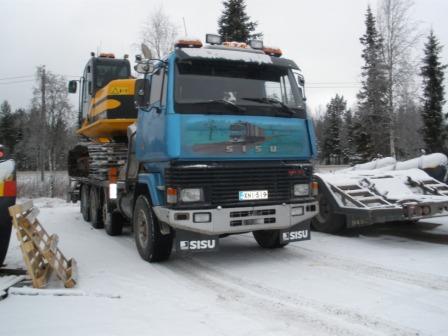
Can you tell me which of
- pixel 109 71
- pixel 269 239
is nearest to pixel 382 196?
pixel 269 239

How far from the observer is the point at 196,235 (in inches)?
255

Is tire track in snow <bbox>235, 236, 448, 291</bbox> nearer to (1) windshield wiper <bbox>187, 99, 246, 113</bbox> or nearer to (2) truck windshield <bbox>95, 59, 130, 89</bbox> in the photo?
(1) windshield wiper <bbox>187, 99, 246, 113</bbox>

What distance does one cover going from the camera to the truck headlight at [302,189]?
6.91 metres

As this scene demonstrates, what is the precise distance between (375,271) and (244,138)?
2.49 metres

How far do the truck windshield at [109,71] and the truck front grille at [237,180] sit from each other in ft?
22.4

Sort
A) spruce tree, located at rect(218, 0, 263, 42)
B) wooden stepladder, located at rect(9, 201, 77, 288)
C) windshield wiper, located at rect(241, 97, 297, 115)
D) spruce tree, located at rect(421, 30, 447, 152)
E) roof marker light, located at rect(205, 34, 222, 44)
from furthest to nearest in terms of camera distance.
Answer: spruce tree, located at rect(421, 30, 447, 152), spruce tree, located at rect(218, 0, 263, 42), roof marker light, located at rect(205, 34, 222, 44), windshield wiper, located at rect(241, 97, 297, 115), wooden stepladder, located at rect(9, 201, 77, 288)

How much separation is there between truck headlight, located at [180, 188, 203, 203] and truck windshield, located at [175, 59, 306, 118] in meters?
1.04

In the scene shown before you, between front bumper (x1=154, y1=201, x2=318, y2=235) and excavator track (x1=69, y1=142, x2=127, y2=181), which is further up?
excavator track (x1=69, y1=142, x2=127, y2=181)

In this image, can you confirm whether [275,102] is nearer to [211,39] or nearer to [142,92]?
[211,39]

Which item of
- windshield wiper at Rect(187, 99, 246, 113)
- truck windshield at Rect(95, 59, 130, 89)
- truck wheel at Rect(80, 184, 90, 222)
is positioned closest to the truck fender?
windshield wiper at Rect(187, 99, 246, 113)

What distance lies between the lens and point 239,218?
21.0 feet

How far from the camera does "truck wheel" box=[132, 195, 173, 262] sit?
22.7 feet

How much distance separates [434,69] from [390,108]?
9740mm

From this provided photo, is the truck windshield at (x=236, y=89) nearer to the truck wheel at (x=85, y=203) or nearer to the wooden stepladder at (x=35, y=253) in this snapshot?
the wooden stepladder at (x=35, y=253)
